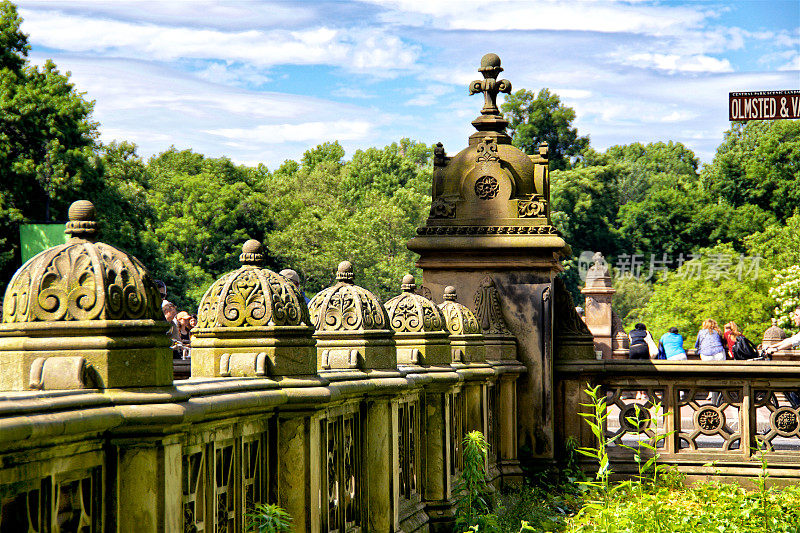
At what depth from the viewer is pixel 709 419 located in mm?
10477

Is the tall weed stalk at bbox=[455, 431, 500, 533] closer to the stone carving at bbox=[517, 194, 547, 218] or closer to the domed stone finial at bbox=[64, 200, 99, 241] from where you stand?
the stone carving at bbox=[517, 194, 547, 218]

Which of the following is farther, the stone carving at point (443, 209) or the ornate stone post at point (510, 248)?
the stone carving at point (443, 209)

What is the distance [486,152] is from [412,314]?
3848 mm

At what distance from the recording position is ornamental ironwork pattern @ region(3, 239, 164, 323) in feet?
11.0

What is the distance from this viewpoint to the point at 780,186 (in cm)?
6538

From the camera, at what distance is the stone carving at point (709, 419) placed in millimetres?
10453

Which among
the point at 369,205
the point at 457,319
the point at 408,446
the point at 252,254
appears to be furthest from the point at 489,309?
the point at 369,205

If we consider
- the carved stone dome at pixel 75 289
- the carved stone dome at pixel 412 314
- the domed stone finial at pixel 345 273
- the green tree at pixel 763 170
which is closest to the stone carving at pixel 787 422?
the carved stone dome at pixel 412 314

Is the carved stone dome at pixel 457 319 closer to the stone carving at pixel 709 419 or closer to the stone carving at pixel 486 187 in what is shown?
the stone carving at pixel 486 187

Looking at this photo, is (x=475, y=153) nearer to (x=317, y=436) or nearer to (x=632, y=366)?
(x=632, y=366)

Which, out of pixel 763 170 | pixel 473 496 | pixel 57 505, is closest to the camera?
pixel 57 505

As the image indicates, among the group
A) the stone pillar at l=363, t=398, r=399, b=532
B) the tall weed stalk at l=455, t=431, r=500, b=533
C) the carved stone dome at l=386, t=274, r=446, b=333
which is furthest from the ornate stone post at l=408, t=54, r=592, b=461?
the stone pillar at l=363, t=398, r=399, b=532

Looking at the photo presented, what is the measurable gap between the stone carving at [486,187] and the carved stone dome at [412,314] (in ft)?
11.4

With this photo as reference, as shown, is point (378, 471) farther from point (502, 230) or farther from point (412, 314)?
point (502, 230)
